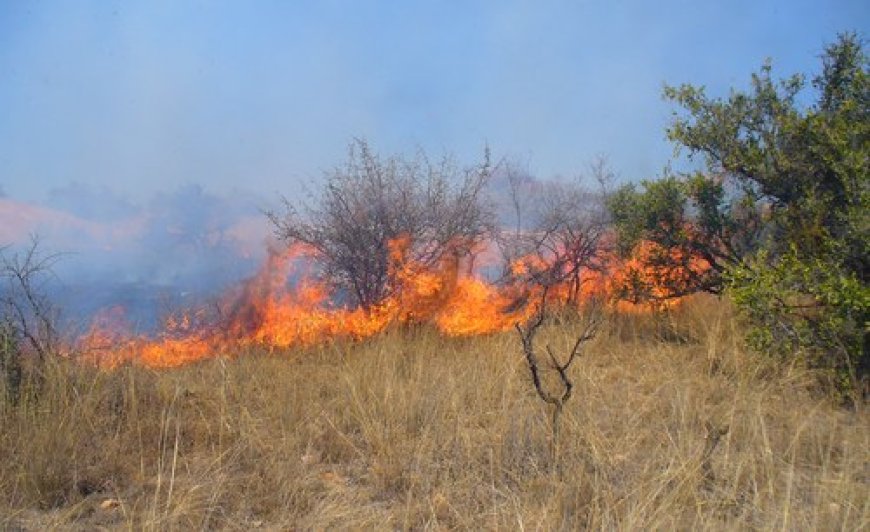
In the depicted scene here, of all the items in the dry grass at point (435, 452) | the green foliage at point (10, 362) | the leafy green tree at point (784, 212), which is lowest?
the dry grass at point (435, 452)

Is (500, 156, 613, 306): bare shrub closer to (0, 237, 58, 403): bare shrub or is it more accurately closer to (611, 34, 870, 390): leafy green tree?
(611, 34, 870, 390): leafy green tree

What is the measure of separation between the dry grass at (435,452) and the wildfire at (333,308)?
2.33 meters

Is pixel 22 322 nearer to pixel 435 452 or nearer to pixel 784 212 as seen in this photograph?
pixel 435 452

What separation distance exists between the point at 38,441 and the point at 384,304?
18.8ft

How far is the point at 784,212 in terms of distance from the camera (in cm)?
624

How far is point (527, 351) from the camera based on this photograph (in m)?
3.87

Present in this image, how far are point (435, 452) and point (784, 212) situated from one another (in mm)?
4510

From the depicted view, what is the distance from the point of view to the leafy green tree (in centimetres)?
508

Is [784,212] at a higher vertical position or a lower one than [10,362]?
higher

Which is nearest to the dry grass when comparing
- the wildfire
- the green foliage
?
the green foliage

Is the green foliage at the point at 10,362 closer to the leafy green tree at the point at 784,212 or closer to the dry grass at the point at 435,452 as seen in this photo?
the dry grass at the point at 435,452

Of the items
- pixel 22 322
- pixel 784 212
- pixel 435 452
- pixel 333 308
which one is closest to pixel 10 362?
pixel 22 322

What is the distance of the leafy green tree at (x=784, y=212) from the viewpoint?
5.08 meters

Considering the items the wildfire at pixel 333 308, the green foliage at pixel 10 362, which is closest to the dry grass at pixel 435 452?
the green foliage at pixel 10 362
